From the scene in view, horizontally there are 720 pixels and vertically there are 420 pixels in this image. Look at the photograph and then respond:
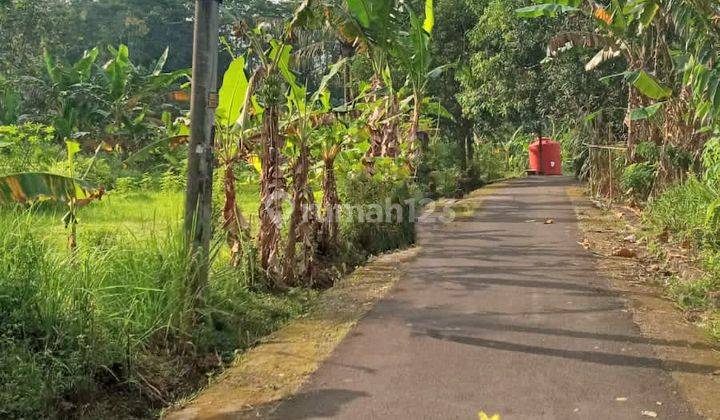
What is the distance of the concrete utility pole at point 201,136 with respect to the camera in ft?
16.3

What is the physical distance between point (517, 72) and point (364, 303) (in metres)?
14.0

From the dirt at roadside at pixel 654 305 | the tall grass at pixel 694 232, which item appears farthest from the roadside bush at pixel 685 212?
the dirt at roadside at pixel 654 305

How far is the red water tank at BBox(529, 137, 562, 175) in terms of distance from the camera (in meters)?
25.0

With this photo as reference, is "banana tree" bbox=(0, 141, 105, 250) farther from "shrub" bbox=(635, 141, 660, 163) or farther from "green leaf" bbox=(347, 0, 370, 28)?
"shrub" bbox=(635, 141, 660, 163)

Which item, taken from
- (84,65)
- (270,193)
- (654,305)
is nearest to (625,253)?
(654,305)

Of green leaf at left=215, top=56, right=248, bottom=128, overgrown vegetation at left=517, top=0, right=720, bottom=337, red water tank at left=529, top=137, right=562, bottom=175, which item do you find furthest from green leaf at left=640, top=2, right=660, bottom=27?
red water tank at left=529, top=137, right=562, bottom=175

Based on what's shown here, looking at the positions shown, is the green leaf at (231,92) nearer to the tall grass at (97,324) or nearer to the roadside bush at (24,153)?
the tall grass at (97,324)

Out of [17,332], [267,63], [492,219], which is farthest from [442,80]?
[17,332]

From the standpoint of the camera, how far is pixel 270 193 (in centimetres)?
670

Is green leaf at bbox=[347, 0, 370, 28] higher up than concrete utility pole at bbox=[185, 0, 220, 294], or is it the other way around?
green leaf at bbox=[347, 0, 370, 28]

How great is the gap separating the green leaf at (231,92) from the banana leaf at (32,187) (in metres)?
2.18

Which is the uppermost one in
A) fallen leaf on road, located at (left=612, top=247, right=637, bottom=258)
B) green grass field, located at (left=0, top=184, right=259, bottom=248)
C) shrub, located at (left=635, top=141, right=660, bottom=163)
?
shrub, located at (left=635, top=141, right=660, bottom=163)

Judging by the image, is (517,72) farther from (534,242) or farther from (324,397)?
(324,397)

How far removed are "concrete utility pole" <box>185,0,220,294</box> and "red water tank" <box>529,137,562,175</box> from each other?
2101 cm
